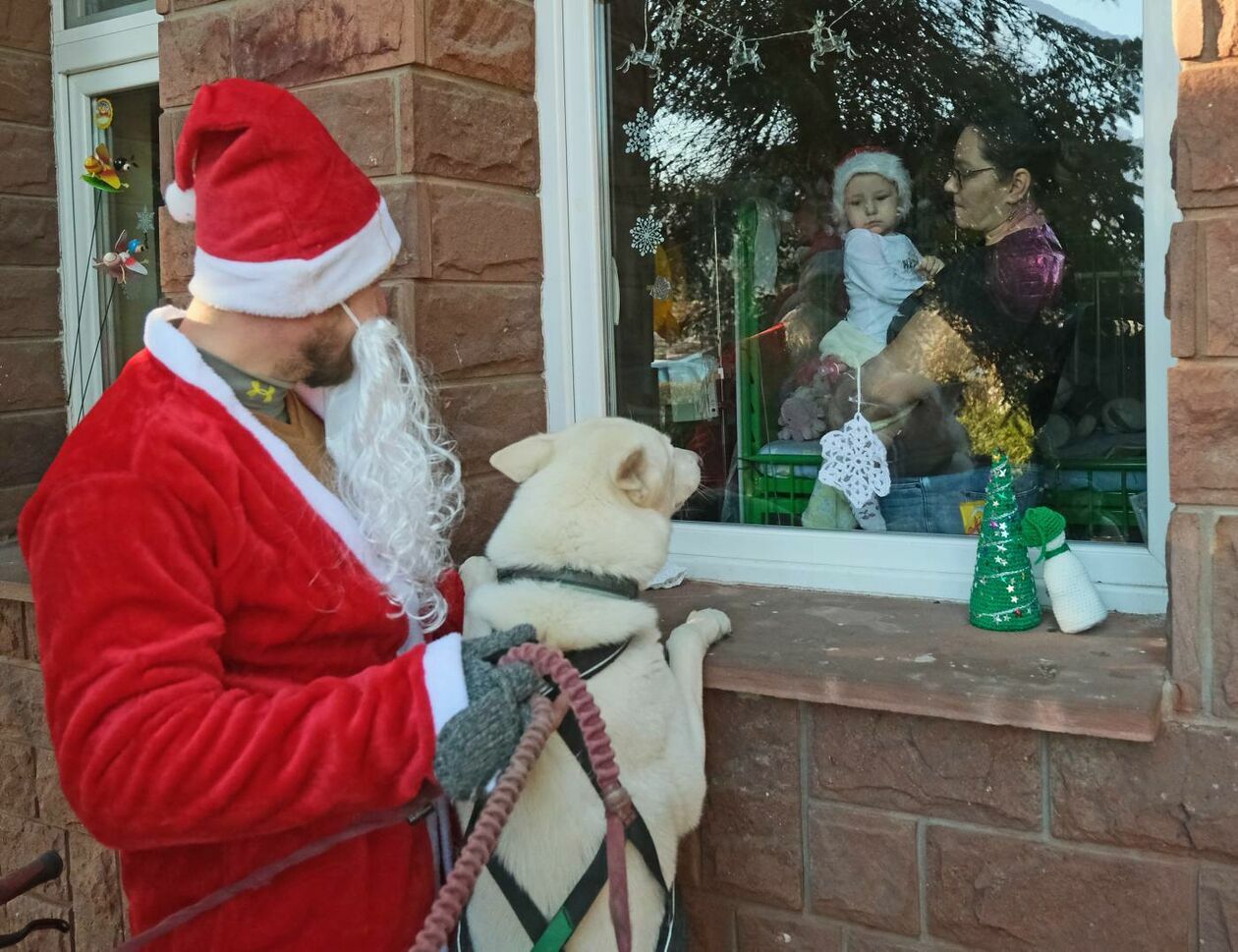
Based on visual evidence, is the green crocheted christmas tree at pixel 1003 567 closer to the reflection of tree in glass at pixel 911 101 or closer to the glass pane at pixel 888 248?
the glass pane at pixel 888 248

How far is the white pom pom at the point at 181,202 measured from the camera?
1830 millimetres

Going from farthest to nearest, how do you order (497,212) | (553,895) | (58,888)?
(58,888)
(497,212)
(553,895)

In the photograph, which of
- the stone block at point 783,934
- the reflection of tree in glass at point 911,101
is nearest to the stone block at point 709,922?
the stone block at point 783,934

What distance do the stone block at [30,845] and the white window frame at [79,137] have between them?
1308mm

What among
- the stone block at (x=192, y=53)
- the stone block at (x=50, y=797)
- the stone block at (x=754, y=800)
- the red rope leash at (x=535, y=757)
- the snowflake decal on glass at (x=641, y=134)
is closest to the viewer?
the red rope leash at (x=535, y=757)

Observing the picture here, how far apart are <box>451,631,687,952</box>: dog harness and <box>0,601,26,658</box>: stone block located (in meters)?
1.81

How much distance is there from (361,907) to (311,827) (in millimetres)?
149

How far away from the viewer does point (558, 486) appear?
2.13 metres

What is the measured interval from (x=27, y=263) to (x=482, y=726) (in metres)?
3.10

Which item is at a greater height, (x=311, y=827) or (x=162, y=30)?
(x=162, y=30)

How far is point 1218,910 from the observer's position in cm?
197

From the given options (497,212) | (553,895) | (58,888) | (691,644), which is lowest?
(58,888)

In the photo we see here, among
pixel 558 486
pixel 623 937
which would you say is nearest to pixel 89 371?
pixel 558 486

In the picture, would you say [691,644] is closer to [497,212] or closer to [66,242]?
[497,212]
